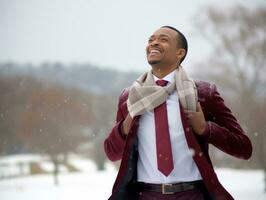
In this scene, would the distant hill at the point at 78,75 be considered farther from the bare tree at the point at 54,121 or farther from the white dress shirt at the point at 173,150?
the white dress shirt at the point at 173,150

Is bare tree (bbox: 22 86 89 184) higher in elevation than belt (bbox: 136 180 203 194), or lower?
lower

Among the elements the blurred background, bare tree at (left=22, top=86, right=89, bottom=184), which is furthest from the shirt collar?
bare tree at (left=22, top=86, right=89, bottom=184)

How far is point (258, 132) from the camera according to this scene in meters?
10.0

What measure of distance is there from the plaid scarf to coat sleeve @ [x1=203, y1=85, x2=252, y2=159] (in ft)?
0.27

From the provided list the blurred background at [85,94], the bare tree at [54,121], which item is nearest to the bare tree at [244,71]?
the blurred background at [85,94]

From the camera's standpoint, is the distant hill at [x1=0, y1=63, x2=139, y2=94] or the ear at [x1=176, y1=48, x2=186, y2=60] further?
the distant hill at [x1=0, y1=63, x2=139, y2=94]

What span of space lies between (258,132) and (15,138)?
11.5m

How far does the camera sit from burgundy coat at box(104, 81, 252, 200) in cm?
126

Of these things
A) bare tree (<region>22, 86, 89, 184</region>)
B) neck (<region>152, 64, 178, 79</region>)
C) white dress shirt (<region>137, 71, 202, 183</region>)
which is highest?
neck (<region>152, 64, 178, 79</region>)

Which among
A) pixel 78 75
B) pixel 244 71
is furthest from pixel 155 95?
pixel 78 75

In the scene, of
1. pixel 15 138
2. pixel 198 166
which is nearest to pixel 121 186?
pixel 198 166

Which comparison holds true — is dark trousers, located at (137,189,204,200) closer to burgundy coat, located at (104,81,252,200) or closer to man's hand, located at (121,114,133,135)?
burgundy coat, located at (104,81,252,200)

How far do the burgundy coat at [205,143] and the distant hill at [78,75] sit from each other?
18799mm

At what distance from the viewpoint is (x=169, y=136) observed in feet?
4.16
